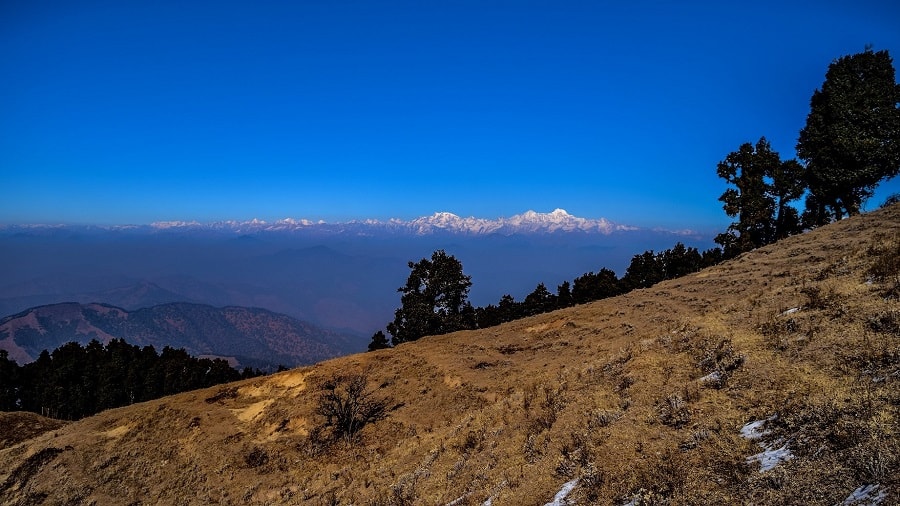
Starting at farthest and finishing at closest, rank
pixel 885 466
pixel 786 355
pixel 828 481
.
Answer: pixel 786 355, pixel 828 481, pixel 885 466

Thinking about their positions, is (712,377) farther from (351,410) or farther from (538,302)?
(538,302)

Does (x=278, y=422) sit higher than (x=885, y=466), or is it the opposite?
(x=885, y=466)

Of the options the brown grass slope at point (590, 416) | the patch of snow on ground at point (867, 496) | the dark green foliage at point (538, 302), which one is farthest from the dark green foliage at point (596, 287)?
the patch of snow on ground at point (867, 496)

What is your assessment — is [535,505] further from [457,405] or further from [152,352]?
[152,352]

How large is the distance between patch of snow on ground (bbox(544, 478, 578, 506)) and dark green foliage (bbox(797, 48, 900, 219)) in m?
51.9

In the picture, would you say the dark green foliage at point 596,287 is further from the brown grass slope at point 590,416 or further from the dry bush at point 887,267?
the dry bush at point 887,267

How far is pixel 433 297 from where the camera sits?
80312 mm

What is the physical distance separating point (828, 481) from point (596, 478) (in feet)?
14.3

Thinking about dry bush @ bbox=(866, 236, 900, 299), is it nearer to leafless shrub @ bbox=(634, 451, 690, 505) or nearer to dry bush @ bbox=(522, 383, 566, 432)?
leafless shrub @ bbox=(634, 451, 690, 505)

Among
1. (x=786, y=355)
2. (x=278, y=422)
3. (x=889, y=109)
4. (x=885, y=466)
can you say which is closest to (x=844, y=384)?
(x=786, y=355)

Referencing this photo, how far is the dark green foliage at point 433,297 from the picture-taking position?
79062 millimetres

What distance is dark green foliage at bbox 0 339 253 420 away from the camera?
72.7 meters

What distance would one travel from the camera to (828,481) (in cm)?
699

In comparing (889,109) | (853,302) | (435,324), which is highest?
(889,109)
